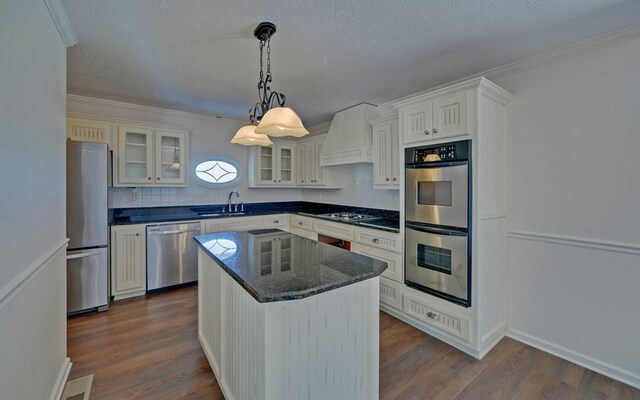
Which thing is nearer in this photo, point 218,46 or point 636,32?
point 636,32

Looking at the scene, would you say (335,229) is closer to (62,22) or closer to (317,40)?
(317,40)

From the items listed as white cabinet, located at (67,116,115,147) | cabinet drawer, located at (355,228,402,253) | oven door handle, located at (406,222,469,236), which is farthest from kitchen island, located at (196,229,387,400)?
white cabinet, located at (67,116,115,147)

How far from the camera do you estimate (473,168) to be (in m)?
2.23

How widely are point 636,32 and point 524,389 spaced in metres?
2.57

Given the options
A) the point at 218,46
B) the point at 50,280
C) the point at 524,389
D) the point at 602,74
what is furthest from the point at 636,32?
the point at 50,280

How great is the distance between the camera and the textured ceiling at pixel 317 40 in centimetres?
173

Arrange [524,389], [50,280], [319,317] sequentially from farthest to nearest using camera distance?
1. [524,389]
2. [50,280]
3. [319,317]

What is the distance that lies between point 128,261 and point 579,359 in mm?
4534

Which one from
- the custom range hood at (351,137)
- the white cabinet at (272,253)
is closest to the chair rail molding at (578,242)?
the custom range hood at (351,137)

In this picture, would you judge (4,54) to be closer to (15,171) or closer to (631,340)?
(15,171)

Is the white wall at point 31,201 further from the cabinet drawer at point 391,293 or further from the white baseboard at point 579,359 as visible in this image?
the white baseboard at point 579,359

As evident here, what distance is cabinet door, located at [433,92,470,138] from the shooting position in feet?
7.36

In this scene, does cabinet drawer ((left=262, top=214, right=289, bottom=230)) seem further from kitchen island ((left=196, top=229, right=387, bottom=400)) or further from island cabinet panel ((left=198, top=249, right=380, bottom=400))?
island cabinet panel ((left=198, top=249, right=380, bottom=400))

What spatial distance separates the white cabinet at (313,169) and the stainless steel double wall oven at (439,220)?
1.86 metres
